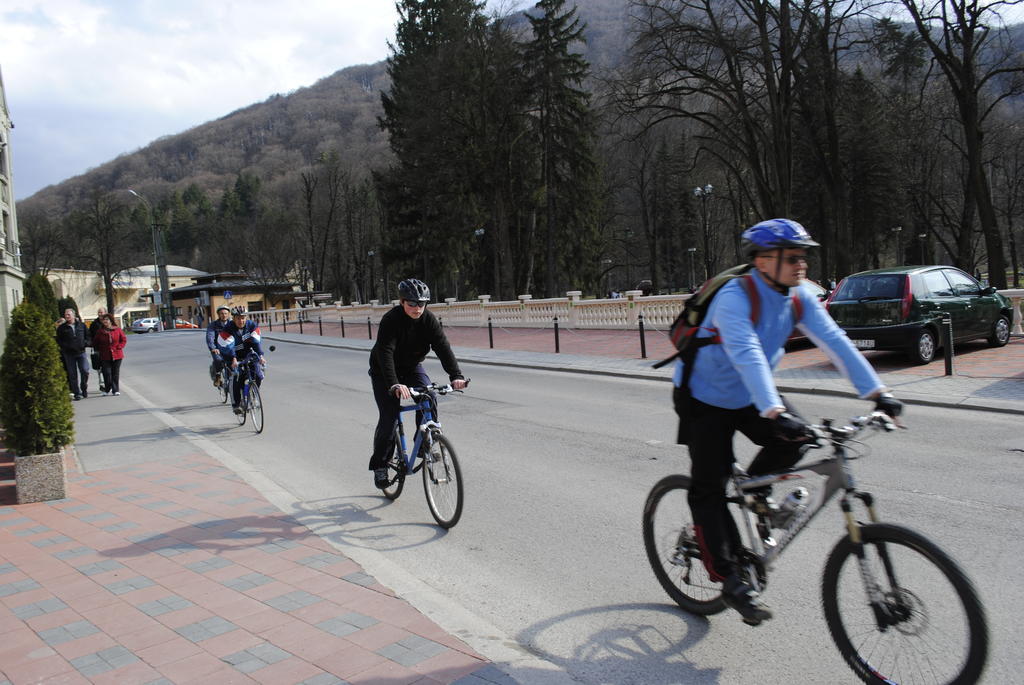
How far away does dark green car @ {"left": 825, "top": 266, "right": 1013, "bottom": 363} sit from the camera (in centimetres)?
1316

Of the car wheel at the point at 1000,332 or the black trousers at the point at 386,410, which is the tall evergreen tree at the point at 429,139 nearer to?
the car wheel at the point at 1000,332

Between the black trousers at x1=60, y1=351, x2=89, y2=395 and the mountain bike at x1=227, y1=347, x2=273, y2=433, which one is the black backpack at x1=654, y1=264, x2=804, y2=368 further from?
the black trousers at x1=60, y1=351, x2=89, y2=395

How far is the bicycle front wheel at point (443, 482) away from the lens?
19.0 ft

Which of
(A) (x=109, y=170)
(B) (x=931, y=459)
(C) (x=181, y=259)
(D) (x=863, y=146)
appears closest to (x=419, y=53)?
(D) (x=863, y=146)

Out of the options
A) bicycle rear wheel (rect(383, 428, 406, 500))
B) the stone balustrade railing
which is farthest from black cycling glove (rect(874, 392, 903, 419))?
the stone balustrade railing

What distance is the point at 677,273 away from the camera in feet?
271

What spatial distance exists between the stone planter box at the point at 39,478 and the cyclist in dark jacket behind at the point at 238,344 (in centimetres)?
392

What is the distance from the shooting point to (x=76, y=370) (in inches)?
648

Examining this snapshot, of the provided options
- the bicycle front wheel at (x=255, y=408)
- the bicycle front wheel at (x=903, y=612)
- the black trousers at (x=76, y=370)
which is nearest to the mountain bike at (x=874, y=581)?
the bicycle front wheel at (x=903, y=612)

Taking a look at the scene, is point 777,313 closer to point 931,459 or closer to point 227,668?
point 227,668

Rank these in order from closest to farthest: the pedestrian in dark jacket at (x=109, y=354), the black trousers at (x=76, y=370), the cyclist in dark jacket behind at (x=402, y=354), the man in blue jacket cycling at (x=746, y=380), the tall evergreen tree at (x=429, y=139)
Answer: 1. the man in blue jacket cycling at (x=746, y=380)
2. the cyclist in dark jacket behind at (x=402, y=354)
3. the black trousers at (x=76, y=370)
4. the pedestrian in dark jacket at (x=109, y=354)
5. the tall evergreen tree at (x=429, y=139)

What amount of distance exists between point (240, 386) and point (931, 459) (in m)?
8.90

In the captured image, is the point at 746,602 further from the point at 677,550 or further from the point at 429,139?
the point at 429,139

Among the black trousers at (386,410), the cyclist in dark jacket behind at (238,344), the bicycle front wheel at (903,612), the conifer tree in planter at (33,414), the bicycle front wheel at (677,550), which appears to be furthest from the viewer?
the cyclist in dark jacket behind at (238,344)
